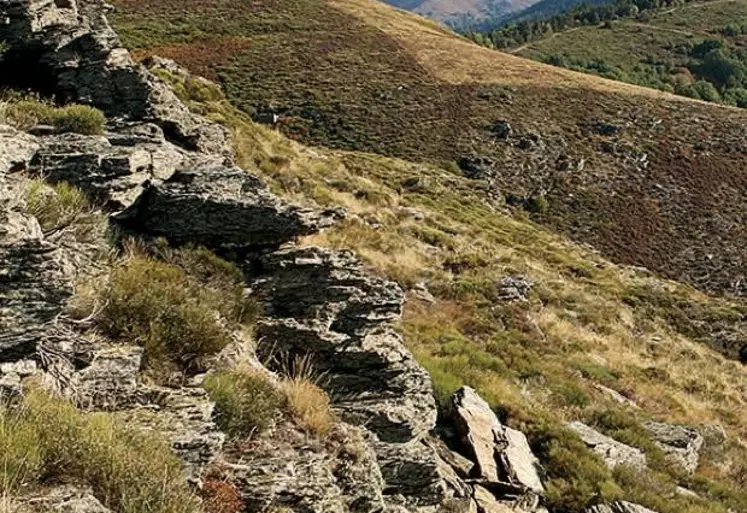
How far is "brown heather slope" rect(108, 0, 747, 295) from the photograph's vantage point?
161ft

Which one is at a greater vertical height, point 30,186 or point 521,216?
point 30,186

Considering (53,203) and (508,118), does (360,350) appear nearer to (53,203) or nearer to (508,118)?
(53,203)

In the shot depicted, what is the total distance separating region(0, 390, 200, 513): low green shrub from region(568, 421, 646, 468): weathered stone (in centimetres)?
830

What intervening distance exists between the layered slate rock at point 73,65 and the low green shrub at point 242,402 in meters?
6.99

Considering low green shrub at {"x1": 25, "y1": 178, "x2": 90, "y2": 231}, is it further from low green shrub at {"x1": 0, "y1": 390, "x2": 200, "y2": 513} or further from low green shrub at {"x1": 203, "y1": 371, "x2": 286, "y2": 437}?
low green shrub at {"x1": 0, "y1": 390, "x2": 200, "y2": 513}

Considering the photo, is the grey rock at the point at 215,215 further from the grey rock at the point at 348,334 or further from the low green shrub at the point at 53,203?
the low green shrub at the point at 53,203

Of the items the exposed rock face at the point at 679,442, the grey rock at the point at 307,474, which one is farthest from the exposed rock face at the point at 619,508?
the grey rock at the point at 307,474

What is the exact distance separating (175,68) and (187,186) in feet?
102

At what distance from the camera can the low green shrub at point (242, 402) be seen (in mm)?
6395

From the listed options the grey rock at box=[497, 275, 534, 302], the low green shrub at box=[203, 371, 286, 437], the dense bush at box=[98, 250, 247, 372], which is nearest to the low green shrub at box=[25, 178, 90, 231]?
the dense bush at box=[98, 250, 247, 372]

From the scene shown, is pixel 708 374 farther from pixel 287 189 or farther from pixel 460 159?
pixel 460 159

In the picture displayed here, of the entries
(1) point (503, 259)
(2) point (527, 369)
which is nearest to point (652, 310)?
(1) point (503, 259)

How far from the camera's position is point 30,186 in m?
7.27

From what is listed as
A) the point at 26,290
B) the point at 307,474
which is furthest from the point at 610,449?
the point at 26,290
